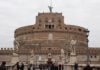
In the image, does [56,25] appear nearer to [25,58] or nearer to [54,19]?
[54,19]

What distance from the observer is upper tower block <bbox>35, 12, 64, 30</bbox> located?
3086 inches

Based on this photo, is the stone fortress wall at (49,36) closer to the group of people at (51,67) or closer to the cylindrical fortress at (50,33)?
the cylindrical fortress at (50,33)

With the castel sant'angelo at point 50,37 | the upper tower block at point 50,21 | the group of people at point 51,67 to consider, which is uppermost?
the upper tower block at point 50,21

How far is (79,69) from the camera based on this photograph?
29.7 m

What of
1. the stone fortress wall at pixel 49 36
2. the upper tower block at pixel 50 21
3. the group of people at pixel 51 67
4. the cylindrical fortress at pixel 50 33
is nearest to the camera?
the group of people at pixel 51 67

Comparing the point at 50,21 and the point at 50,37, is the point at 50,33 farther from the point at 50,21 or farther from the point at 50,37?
the point at 50,21

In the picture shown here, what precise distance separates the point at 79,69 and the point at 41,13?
5161 cm

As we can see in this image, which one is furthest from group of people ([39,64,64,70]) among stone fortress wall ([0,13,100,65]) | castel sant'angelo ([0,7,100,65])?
stone fortress wall ([0,13,100,65])

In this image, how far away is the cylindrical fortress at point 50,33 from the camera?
250 ft

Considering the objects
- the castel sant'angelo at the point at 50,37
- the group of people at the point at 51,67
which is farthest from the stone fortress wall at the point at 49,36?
the group of people at the point at 51,67

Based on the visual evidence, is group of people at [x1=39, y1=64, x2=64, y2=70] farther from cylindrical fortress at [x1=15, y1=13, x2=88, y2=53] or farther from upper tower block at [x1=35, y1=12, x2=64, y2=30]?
upper tower block at [x1=35, y1=12, x2=64, y2=30]

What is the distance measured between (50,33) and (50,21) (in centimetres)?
308

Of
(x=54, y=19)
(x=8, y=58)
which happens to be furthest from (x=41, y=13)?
(x=8, y=58)

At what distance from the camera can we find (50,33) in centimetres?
7694
